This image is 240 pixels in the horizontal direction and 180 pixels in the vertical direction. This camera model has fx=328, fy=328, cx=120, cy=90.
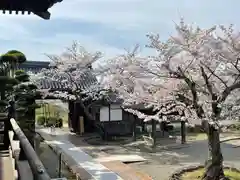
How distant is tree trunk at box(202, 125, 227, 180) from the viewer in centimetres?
821

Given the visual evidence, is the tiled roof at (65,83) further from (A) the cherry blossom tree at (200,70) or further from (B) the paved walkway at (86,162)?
(A) the cherry blossom tree at (200,70)

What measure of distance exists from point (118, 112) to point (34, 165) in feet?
48.9

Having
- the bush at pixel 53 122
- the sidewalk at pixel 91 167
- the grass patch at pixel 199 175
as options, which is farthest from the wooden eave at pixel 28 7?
the bush at pixel 53 122

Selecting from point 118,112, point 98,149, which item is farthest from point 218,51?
point 118,112

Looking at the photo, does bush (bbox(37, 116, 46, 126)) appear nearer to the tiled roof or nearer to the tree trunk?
the tiled roof

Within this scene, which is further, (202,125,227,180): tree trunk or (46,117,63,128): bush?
(46,117,63,128): bush

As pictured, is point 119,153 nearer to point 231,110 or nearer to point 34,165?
point 231,110

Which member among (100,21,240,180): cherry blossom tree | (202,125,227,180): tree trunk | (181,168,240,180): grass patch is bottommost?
(181,168,240,180): grass patch

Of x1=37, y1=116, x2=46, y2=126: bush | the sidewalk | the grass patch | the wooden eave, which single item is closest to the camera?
the wooden eave

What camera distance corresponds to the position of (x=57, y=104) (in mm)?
27016

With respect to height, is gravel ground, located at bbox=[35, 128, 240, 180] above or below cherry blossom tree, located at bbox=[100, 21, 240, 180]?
below

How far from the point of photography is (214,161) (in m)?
8.27

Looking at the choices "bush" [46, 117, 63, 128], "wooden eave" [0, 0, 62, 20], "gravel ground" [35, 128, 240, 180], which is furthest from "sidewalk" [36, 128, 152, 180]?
"bush" [46, 117, 63, 128]

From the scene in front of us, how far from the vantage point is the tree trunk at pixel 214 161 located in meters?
8.21
